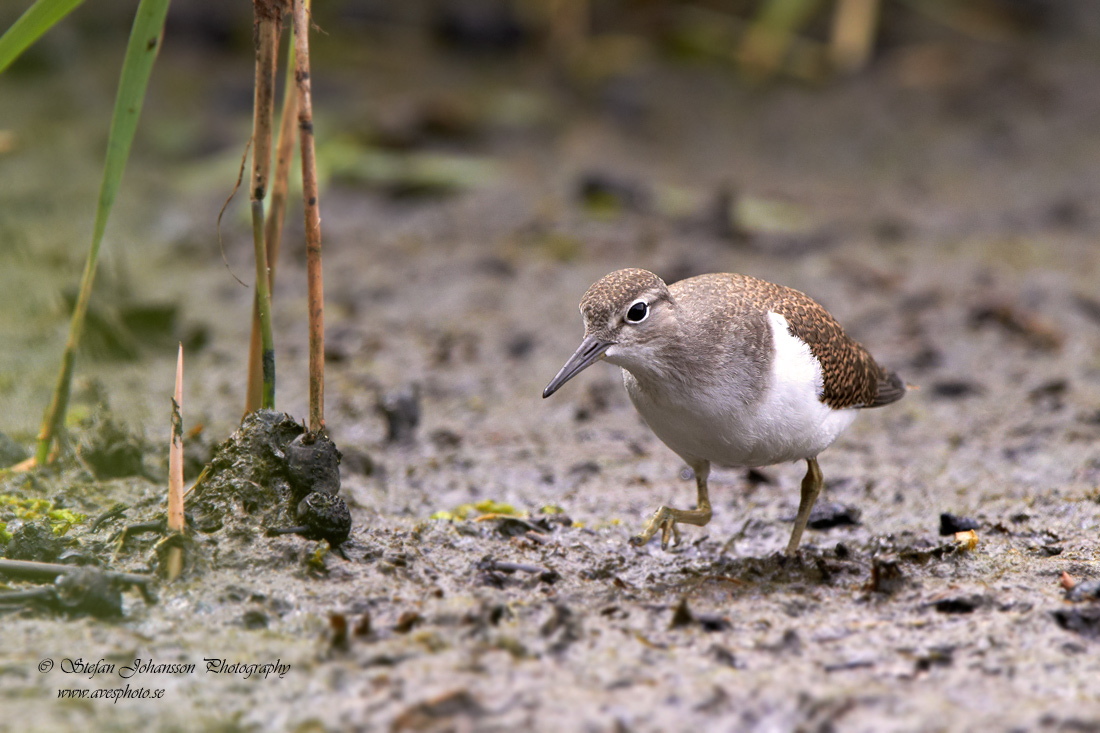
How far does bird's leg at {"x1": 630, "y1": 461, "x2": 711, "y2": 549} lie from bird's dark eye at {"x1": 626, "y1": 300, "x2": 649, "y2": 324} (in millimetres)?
802

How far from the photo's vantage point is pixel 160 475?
16.5 feet

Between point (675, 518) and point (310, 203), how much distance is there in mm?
2188

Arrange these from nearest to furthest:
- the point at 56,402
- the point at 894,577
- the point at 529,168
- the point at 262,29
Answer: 1. the point at 262,29
2. the point at 894,577
3. the point at 56,402
4. the point at 529,168

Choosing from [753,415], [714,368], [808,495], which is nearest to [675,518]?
[808,495]

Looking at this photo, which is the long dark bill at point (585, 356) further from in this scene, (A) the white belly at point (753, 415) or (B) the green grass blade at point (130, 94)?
(B) the green grass blade at point (130, 94)

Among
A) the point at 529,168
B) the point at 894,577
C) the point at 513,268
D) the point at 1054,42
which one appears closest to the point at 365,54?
the point at 529,168

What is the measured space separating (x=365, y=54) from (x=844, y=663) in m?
9.80

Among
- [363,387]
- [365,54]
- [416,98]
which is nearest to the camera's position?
[363,387]

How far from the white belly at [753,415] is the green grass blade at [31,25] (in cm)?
268

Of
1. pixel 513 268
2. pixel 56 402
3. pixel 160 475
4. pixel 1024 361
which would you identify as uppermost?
pixel 513 268

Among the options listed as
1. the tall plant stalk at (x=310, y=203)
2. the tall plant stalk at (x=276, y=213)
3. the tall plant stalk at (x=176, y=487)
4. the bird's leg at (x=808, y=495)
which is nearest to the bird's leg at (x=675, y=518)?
the bird's leg at (x=808, y=495)

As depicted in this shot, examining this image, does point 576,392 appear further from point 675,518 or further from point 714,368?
point 714,368

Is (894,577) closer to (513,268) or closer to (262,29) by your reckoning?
(262,29)

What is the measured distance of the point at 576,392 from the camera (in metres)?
7.23
